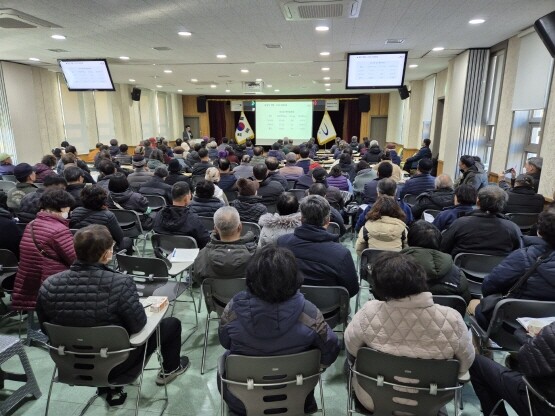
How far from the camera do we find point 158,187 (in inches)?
207

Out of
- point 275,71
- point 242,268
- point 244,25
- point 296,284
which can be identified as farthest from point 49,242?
point 275,71

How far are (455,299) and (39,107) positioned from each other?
36.2ft

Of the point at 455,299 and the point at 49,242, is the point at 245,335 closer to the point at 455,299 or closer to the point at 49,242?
the point at 455,299

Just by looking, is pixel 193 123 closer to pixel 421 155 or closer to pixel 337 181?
pixel 421 155

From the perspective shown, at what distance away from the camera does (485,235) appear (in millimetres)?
2787

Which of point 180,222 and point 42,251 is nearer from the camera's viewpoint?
Result: point 42,251

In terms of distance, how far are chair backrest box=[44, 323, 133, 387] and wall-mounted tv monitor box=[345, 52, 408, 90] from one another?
249 inches

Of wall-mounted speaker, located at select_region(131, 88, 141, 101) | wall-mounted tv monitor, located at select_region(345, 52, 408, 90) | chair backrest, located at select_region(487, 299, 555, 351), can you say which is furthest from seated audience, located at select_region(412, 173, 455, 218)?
wall-mounted speaker, located at select_region(131, 88, 141, 101)

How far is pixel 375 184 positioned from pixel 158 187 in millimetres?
3147

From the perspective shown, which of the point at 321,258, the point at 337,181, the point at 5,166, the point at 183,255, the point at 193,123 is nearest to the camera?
the point at 321,258

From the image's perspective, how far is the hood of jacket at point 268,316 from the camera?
5.03ft

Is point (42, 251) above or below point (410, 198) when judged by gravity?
above

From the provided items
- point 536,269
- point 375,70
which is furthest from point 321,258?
point 375,70

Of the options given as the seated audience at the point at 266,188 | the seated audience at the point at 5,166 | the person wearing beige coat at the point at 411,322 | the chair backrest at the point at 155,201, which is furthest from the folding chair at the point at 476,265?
the seated audience at the point at 5,166
